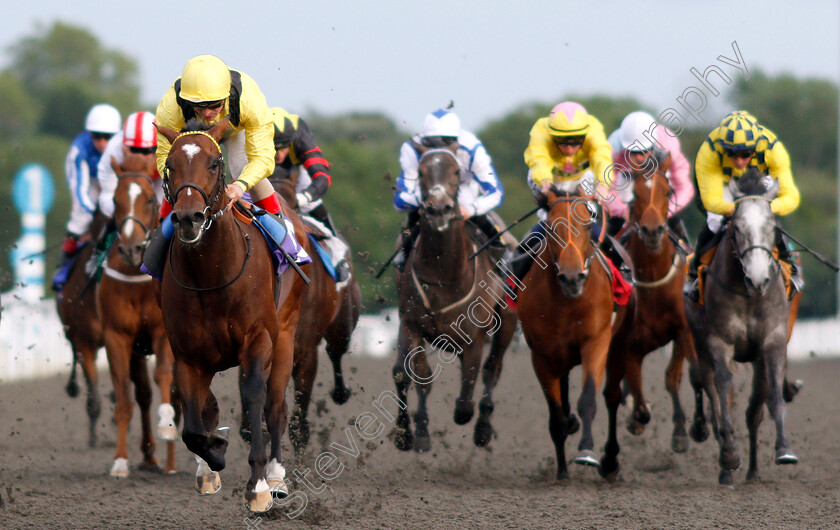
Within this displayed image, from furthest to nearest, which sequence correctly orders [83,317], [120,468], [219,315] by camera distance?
[83,317] → [120,468] → [219,315]

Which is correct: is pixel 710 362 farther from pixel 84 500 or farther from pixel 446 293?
pixel 84 500

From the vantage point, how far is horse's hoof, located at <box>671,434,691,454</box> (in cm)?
887

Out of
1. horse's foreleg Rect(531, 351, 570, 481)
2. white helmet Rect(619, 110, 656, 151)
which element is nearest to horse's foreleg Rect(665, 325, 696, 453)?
horse's foreleg Rect(531, 351, 570, 481)

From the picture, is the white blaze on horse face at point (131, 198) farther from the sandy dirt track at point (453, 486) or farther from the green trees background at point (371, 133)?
the green trees background at point (371, 133)

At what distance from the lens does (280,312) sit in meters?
5.95

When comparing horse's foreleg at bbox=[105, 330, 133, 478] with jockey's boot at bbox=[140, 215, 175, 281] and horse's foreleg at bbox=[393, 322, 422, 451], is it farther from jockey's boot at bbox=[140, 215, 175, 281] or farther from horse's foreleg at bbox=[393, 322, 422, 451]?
jockey's boot at bbox=[140, 215, 175, 281]

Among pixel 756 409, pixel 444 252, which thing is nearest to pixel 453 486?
pixel 444 252

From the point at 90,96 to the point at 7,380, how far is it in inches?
1444

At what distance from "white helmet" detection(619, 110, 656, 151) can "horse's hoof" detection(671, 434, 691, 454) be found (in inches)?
95.9

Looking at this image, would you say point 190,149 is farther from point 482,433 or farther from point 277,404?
point 482,433

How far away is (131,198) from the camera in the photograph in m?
7.84

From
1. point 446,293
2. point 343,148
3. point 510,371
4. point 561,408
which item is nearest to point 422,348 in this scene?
point 446,293

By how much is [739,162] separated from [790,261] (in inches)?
31.6

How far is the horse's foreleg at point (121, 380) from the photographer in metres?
7.90
